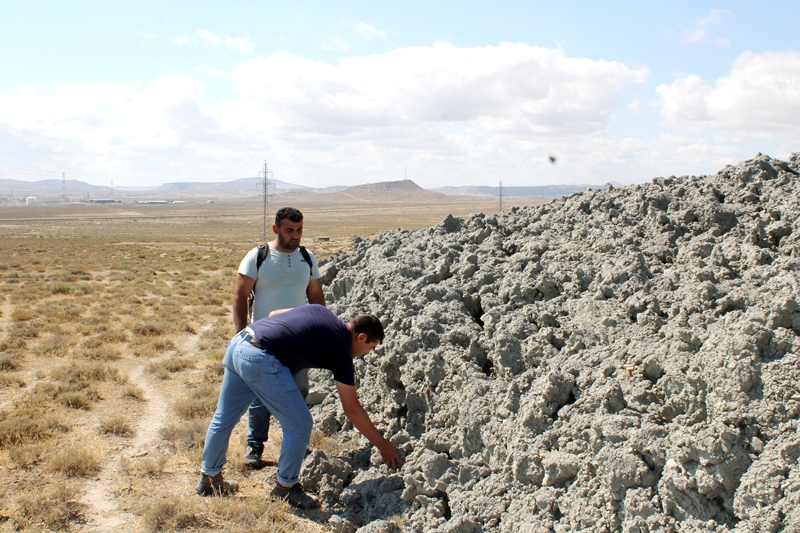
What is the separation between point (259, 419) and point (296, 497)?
2.54 feet

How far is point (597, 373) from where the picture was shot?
370 centimetres

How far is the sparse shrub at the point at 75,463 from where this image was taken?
→ 186 inches

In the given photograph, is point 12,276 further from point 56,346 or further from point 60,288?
point 56,346

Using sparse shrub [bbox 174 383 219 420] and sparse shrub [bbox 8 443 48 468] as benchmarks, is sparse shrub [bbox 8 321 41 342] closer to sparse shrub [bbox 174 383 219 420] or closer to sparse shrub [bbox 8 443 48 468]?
sparse shrub [bbox 174 383 219 420]

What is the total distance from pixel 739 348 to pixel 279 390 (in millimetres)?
2520

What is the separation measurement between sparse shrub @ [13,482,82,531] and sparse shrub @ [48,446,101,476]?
0.33 meters

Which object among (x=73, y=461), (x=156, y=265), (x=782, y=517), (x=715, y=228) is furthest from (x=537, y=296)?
(x=156, y=265)

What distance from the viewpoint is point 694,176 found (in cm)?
604

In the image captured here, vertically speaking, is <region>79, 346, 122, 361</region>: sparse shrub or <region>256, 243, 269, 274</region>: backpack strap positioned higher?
<region>256, 243, 269, 274</region>: backpack strap

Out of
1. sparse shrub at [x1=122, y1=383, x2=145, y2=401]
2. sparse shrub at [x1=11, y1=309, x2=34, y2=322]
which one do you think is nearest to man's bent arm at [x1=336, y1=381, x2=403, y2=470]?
sparse shrub at [x1=122, y1=383, x2=145, y2=401]

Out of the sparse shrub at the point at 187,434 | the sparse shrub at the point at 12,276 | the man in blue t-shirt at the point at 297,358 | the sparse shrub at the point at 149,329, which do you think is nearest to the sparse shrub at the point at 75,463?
the sparse shrub at the point at 187,434

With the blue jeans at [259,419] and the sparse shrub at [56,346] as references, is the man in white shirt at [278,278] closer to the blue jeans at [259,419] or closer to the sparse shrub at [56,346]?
the blue jeans at [259,419]

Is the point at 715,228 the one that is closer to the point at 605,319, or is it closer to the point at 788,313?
the point at 605,319

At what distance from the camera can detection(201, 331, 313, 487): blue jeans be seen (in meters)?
3.66
